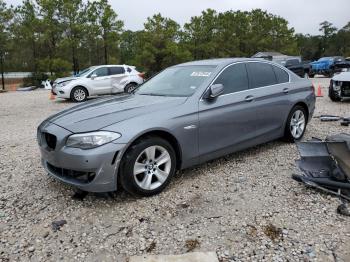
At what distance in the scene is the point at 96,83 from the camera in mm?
14992

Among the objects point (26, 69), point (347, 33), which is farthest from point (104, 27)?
point (347, 33)

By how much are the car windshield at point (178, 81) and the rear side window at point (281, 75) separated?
1418 mm

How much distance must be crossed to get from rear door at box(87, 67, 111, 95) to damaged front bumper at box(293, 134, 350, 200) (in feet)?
38.9

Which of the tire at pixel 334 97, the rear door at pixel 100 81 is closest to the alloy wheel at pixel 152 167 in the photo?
the tire at pixel 334 97

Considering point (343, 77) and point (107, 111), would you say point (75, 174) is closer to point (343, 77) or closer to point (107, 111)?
point (107, 111)

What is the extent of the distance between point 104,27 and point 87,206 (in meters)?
30.9

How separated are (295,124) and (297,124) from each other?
2.9 inches

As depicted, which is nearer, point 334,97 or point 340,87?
point 340,87

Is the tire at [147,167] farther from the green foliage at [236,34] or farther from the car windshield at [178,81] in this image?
the green foliage at [236,34]

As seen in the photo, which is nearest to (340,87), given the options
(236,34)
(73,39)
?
(73,39)

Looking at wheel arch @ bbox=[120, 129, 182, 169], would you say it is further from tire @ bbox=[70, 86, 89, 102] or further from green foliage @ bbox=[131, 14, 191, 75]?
green foliage @ bbox=[131, 14, 191, 75]

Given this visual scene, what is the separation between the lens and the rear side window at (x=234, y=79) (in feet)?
15.9

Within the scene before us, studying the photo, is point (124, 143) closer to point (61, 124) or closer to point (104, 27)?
point (61, 124)

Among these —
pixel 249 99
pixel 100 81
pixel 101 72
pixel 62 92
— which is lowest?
pixel 62 92
